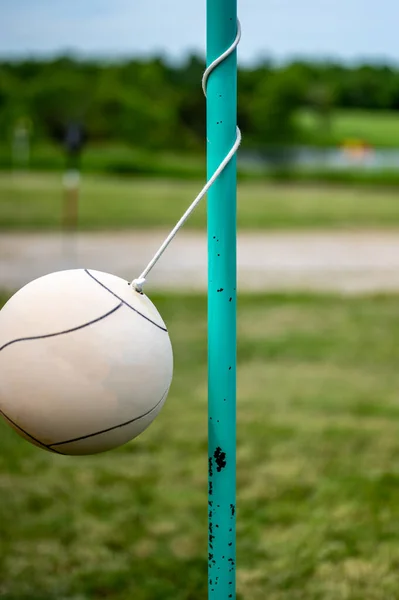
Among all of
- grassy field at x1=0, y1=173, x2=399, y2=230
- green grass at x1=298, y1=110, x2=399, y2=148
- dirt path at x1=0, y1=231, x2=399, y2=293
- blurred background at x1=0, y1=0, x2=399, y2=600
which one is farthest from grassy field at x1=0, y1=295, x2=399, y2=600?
green grass at x1=298, y1=110, x2=399, y2=148

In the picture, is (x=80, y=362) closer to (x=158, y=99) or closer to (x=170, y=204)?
(x=170, y=204)

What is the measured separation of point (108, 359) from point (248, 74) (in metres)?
34.4

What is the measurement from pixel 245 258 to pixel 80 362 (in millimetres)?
8835

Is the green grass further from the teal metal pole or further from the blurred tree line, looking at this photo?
the teal metal pole

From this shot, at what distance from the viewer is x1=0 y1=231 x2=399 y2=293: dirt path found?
8.49 meters

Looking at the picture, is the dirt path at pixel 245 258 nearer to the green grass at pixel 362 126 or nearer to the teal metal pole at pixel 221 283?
the teal metal pole at pixel 221 283

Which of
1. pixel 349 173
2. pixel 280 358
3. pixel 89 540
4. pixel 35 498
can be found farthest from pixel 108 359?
pixel 349 173

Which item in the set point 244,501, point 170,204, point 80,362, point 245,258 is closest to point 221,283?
point 80,362

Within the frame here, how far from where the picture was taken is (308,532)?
2969 mm

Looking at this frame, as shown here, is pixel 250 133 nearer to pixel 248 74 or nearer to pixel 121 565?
pixel 248 74

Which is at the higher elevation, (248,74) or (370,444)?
(370,444)

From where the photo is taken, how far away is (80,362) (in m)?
1.48

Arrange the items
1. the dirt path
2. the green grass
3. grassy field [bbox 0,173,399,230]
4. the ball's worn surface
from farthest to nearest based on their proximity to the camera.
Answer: the green grass
grassy field [bbox 0,173,399,230]
the dirt path
the ball's worn surface

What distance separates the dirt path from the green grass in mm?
20577
